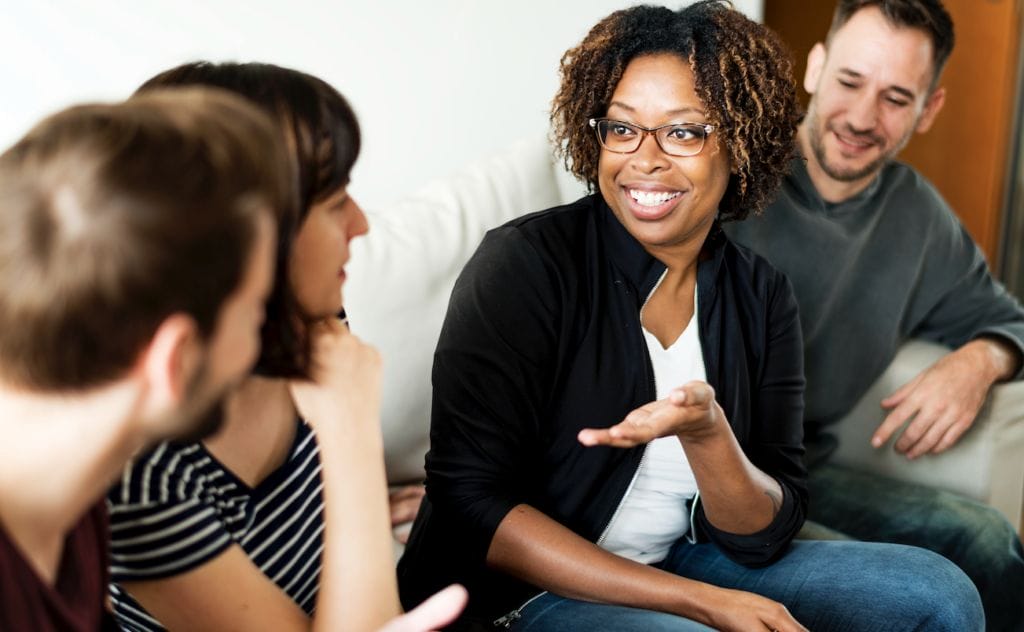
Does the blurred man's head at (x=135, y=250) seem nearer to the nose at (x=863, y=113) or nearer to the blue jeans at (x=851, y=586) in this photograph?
the blue jeans at (x=851, y=586)

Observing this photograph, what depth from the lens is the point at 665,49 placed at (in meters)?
1.35

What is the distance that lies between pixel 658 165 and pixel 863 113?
0.69 m


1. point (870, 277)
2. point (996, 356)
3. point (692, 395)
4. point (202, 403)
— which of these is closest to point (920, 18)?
point (870, 277)

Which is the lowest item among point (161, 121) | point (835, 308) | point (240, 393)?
point (835, 308)

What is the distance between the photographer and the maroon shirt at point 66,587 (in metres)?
0.67

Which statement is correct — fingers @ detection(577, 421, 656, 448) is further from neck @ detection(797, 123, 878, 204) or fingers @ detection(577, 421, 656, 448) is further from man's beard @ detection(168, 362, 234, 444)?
neck @ detection(797, 123, 878, 204)

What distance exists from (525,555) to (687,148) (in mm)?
523

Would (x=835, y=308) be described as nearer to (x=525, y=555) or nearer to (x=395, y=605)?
(x=525, y=555)

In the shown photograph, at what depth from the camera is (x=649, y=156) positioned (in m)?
1.34

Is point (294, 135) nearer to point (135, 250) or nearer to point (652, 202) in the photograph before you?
point (135, 250)

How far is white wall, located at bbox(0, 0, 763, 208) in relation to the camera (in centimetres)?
150

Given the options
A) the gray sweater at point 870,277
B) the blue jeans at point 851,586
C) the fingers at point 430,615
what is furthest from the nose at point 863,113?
the fingers at point 430,615

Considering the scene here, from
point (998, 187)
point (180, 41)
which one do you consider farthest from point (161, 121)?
point (998, 187)

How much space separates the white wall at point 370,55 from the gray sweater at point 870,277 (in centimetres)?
48
